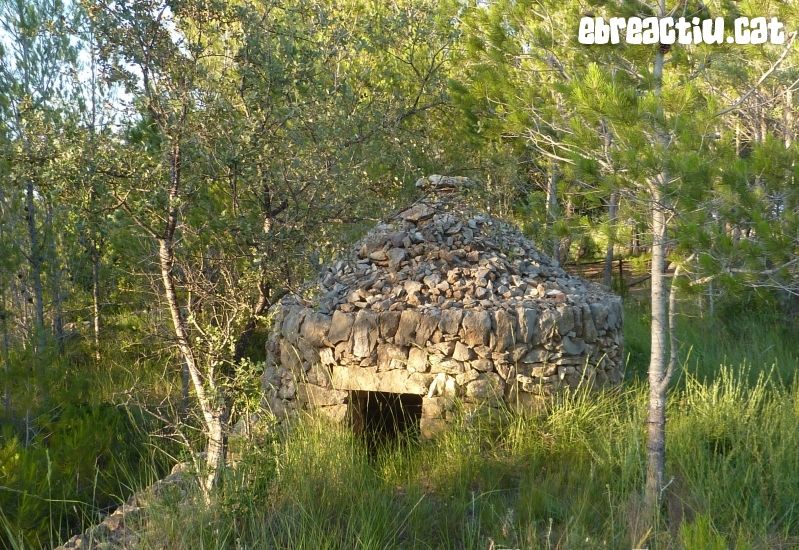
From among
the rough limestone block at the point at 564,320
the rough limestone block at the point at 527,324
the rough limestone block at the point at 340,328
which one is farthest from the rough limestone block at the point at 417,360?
the rough limestone block at the point at 564,320

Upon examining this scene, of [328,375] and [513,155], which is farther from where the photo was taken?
[513,155]

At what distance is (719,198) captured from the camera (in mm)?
3932

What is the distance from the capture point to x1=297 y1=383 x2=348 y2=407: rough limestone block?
590 cm

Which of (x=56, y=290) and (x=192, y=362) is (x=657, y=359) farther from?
(x=56, y=290)

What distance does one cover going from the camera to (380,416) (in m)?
6.56

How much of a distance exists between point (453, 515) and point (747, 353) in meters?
5.14

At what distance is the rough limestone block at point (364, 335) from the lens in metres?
5.83

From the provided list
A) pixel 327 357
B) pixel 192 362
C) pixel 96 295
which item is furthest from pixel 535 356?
pixel 96 295

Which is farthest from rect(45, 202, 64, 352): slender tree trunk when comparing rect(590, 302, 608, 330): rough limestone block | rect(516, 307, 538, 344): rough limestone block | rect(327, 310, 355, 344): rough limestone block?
rect(590, 302, 608, 330): rough limestone block

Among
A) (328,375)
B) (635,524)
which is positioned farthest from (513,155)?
(635,524)

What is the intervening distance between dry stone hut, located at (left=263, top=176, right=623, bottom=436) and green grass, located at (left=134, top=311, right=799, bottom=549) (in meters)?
0.28

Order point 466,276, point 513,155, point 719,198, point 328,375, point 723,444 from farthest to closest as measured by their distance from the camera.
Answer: point 513,155
point 466,276
point 328,375
point 723,444
point 719,198

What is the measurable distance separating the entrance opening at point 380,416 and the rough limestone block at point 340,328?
17.8 inches

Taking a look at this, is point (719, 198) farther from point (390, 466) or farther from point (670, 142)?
point (390, 466)
